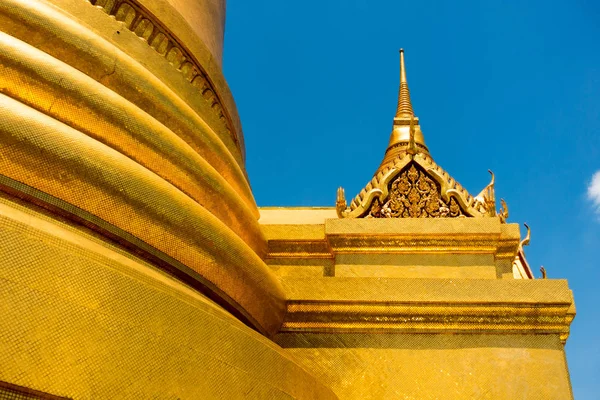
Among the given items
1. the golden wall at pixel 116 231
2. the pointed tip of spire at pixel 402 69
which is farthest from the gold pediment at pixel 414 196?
the pointed tip of spire at pixel 402 69

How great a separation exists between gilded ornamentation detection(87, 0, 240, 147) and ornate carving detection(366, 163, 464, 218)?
5.36ft

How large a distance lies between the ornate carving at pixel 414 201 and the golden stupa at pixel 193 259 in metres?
0.01

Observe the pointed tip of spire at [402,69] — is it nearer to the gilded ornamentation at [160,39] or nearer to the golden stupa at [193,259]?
the golden stupa at [193,259]

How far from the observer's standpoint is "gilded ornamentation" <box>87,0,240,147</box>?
3.91 meters

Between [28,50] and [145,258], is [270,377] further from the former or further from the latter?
[28,50]

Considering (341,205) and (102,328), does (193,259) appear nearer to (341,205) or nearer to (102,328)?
(102,328)

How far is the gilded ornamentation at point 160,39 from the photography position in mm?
3908

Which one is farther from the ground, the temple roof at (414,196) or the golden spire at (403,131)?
the golden spire at (403,131)

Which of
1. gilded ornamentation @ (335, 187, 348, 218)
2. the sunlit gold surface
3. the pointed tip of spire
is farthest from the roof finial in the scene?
the sunlit gold surface

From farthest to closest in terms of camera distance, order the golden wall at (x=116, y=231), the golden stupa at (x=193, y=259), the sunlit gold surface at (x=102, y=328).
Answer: the golden stupa at (x=193, y=259)
the golden wall at (x=116, y=231)
the sunlit gold surface at (x=102, y=328)

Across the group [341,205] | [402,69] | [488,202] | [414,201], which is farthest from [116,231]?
[402,69]

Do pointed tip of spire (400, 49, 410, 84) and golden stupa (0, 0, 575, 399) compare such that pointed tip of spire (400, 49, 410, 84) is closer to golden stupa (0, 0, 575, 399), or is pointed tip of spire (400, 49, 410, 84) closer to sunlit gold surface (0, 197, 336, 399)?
golden stupa (0, 0, 575, 399)

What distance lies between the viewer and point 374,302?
164 inches

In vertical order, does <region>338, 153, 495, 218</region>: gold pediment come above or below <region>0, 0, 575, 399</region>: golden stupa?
above
